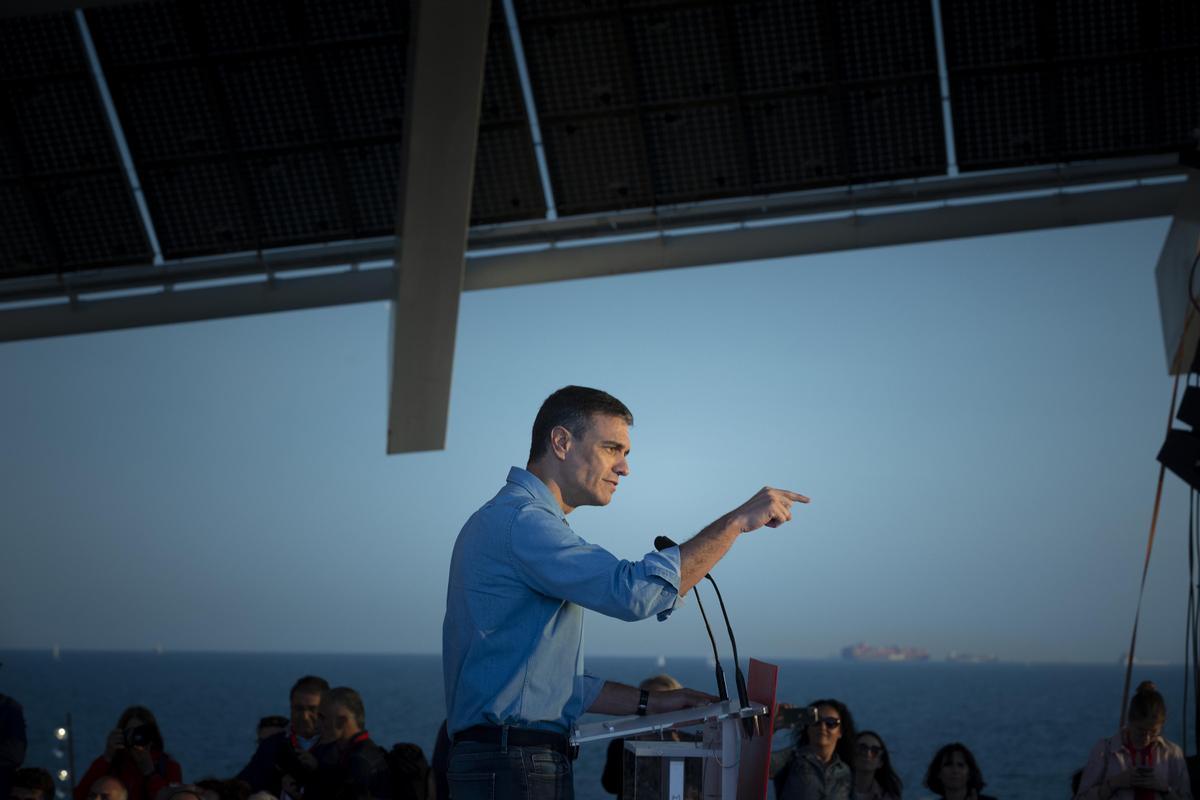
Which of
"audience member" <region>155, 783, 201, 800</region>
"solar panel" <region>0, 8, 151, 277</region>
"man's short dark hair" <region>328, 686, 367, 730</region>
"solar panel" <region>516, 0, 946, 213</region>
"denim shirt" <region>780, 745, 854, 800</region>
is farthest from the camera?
"solar panel" <region>0, 8, 151, 277</region>

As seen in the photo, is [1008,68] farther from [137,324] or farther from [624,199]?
[137,324]

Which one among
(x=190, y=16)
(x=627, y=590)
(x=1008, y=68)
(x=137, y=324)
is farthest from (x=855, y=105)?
(x=627, y=590)

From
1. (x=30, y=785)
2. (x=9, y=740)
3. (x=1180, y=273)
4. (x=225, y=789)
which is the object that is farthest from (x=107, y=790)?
(x=1180, y=273)

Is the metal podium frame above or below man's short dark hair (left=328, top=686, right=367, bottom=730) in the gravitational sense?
below

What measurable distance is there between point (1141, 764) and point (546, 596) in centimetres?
405

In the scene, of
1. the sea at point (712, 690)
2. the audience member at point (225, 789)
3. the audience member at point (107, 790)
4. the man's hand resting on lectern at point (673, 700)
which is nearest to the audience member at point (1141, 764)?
the man's hand resting on lectern at point (673, 700)

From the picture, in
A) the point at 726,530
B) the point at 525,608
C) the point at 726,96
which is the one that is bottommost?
the point at 525,608

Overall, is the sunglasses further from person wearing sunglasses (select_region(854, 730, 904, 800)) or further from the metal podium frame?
the metal podium frame

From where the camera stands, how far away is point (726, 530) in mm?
2877

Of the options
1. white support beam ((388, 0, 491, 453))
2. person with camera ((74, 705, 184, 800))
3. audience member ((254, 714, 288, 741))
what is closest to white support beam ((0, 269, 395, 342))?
white support beam ((388, 0, 491, 453))

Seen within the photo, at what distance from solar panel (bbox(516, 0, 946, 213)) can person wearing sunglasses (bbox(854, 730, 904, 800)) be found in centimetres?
360

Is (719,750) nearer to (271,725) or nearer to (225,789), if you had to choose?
(225,789)

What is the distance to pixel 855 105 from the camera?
872cm

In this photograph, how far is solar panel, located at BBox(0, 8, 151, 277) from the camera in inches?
342
